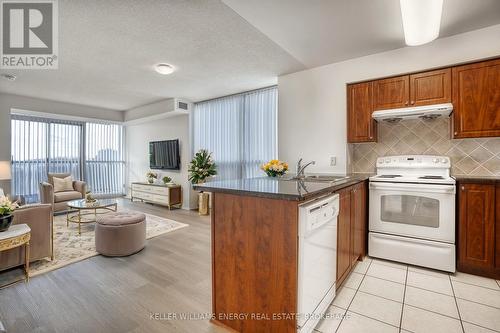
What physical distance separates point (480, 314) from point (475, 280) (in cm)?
67

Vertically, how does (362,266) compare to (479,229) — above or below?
below

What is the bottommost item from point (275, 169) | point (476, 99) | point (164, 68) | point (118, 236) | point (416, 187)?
point (118, 236)

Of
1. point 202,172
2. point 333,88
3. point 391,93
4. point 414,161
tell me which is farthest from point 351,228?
point 202,172

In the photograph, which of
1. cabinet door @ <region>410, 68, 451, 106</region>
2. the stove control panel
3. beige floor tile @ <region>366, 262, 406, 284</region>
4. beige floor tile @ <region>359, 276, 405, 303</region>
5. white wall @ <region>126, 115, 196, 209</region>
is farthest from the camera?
white wall @ <region>126, 115, 196, 209</region>

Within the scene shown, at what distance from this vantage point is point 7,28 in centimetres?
251

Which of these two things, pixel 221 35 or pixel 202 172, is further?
pixel 202 172

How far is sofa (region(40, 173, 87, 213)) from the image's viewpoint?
4.54 m

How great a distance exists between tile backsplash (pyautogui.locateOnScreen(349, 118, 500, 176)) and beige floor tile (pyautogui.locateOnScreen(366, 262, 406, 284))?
4.27 ft

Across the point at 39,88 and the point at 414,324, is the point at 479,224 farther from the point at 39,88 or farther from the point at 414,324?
the point at 39,88

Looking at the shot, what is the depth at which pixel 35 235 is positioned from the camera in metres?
2.59

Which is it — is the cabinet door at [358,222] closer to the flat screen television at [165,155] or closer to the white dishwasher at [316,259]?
the white dishwasher at [316,259]

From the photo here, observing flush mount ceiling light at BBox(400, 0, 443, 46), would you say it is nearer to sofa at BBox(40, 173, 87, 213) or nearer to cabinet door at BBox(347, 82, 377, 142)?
cabinet door at BBox(347, 82, 377, 142)

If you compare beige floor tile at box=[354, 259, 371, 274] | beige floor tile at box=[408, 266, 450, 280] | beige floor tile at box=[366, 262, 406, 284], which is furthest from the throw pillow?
beige floor tile at box=[408, 266, 450, 280]

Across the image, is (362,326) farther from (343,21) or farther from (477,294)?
(343,21)
